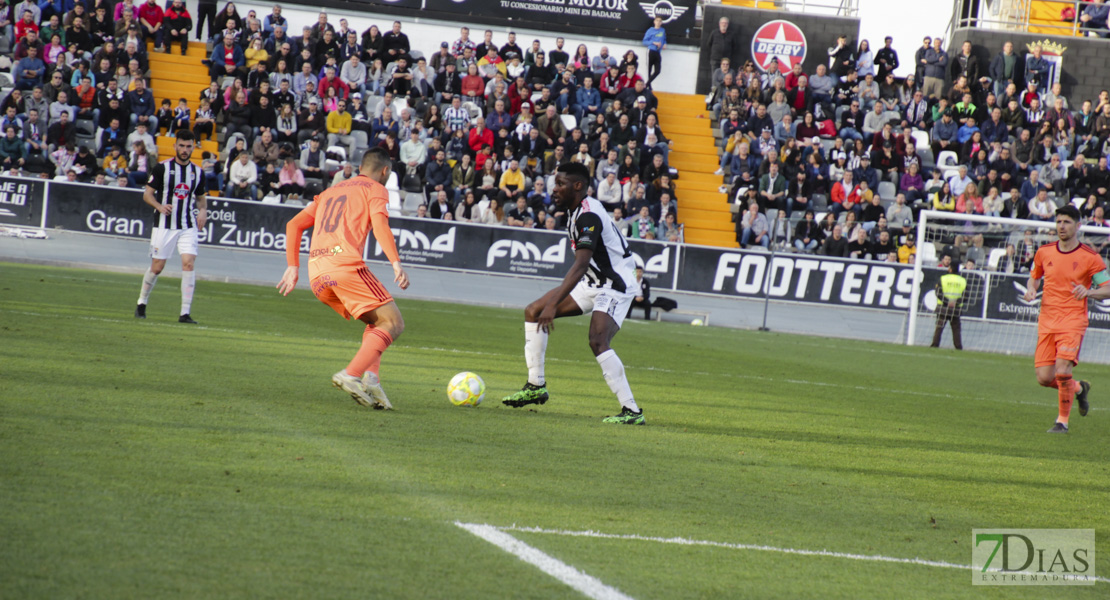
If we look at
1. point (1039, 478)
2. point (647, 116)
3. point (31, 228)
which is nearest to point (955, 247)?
point (647, 116)

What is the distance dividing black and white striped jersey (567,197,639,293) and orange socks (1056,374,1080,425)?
15.8ft

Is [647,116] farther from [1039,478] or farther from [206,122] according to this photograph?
[1039,478]

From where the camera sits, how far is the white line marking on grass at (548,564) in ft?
11.6

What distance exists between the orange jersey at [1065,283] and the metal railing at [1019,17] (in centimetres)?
2488

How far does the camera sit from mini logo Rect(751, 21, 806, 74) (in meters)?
32.1

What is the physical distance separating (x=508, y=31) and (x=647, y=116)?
264 inches

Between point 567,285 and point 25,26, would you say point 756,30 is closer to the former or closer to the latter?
point 25,26

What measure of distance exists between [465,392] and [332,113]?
19.4m

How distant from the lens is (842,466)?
6.63 metres

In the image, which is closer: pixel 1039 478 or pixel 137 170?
pixel 1039 478

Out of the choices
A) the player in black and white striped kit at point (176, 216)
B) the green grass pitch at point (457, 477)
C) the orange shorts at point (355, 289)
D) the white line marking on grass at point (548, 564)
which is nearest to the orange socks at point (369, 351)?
the orange shorts at point (355, 289)

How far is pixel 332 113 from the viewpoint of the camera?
25.7 metres

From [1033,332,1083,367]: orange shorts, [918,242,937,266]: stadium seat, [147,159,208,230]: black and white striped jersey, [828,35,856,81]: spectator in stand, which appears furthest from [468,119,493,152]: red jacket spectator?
[1033,332,1083,367]: orange shorts

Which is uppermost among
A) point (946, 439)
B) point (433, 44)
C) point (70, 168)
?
point (433, 44)
